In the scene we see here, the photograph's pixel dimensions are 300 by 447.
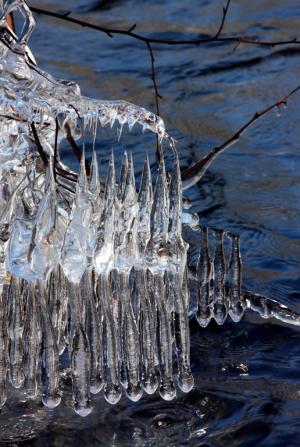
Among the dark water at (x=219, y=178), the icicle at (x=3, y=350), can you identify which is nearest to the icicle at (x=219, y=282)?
the dark water at (x=219, y=178)

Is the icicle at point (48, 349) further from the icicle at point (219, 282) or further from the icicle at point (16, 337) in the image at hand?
the icicle at point (219, 282)

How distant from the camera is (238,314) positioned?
12.9 ft

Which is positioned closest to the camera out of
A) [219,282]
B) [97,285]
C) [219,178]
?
[97,285]

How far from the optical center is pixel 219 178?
5363mm

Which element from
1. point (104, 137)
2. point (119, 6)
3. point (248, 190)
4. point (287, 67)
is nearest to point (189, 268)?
point (248, 190)

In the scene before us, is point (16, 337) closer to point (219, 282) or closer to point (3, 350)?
point (3, 350)

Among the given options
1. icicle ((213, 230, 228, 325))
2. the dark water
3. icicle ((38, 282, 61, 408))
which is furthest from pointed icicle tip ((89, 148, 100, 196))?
the dark water

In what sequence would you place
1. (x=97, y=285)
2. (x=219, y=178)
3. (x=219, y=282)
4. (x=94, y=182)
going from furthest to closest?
1. (x=219, y=178)
2. (x=219, y=282)
3. (x=97, y=285)
4. (x=94, y=182)

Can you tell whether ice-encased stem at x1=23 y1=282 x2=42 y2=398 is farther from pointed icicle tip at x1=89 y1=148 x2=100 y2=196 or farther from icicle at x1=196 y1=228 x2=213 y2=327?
icicle at x1=196 y1=228 x2=213 y2=327

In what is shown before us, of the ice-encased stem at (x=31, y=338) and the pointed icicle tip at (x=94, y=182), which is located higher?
the pointed icicle tip at (x=94, y=182)

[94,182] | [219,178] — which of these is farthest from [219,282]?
[219,178]

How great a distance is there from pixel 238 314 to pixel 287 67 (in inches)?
133

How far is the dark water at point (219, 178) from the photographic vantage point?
11.2 feet

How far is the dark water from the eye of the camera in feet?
11.2
